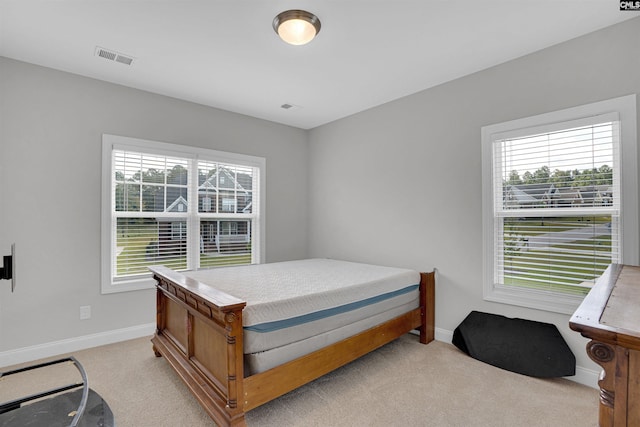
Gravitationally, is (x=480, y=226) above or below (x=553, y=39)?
below

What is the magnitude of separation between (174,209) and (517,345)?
12.1ft

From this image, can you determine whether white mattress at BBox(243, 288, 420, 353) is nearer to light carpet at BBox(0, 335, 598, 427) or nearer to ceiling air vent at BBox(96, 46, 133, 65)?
light carpet at BBox(0, 335, 598, 427)

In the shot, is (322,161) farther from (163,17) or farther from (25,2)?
(25,2)

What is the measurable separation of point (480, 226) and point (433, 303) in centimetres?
94

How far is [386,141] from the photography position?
12.6ft

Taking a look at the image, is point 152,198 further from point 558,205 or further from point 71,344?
point 558,205

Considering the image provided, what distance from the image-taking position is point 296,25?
7.18 feet

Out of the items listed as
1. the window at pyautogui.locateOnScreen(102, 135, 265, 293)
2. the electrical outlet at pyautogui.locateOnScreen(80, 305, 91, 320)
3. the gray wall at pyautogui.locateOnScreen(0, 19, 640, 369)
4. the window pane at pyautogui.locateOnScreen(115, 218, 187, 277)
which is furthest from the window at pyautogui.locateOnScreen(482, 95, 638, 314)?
the electrical outlet at pyautogui.locateOnScreen(80, 305, 91, 320)

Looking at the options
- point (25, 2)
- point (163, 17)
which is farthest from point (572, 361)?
point (25, 2)

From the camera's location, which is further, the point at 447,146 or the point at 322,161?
the point at 322,161

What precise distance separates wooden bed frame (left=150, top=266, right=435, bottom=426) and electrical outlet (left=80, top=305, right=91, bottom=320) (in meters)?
0.87

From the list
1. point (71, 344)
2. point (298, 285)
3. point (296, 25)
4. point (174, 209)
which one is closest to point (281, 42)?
point (296, 25)

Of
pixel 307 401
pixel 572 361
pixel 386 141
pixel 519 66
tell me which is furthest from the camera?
pixel 386 141

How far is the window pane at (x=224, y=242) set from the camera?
156 inches
